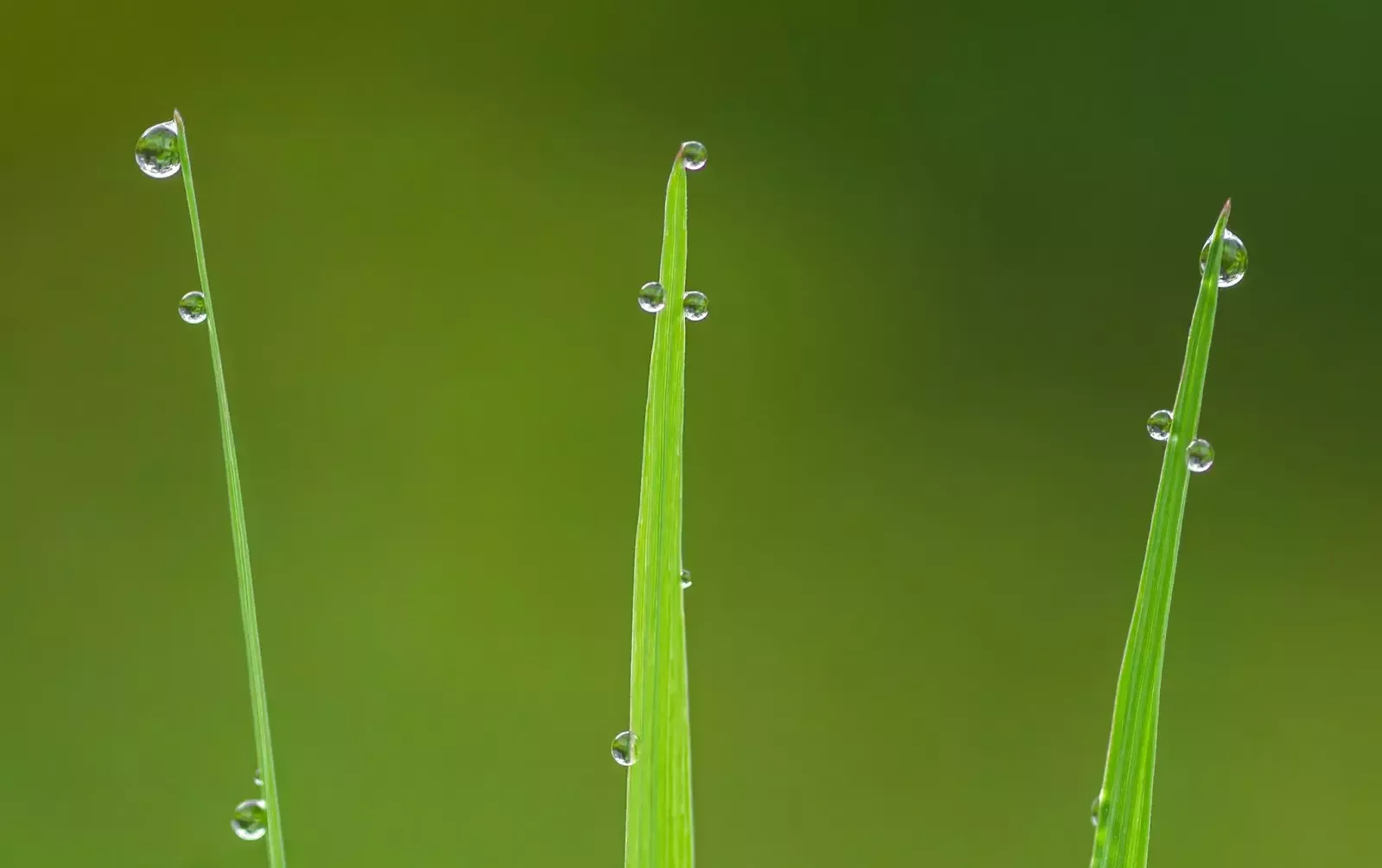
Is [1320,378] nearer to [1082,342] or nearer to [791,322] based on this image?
[1082,342]

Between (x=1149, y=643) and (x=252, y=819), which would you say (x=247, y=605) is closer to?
(x=252, y=819)

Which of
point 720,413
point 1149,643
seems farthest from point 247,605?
point 720,413

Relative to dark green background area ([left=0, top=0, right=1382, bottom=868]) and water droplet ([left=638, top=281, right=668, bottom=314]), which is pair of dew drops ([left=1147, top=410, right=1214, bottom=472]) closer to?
water droplet ([left=638, top=281, right=668, bottom=314])

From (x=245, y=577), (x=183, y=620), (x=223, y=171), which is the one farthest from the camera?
(x=223, y=171)

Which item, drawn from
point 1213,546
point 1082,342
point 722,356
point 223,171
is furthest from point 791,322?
point 223,171

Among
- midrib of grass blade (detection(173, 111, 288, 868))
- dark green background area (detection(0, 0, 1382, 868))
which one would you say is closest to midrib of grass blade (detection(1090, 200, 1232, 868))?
midrib of grass blade (detection(173, 111, 288, 868))
